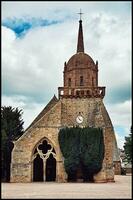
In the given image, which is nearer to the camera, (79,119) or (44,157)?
(44,157)

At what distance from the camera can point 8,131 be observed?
1732 inches

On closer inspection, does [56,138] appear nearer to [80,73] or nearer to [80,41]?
[80,73]

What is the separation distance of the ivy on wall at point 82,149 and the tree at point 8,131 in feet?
22.3

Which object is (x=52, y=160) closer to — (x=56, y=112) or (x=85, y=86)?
(x=56, y=112)

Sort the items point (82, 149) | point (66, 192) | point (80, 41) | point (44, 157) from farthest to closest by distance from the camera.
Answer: point (80, 41), point (44, 157), point (82, 149), point (66, 192)

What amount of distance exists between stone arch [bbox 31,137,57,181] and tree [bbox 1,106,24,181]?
328 centimetres

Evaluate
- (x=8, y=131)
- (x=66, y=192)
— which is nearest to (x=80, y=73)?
(x=8, y=131)

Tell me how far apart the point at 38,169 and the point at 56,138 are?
5.08 metres

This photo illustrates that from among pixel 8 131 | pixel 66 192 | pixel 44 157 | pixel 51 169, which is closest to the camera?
pixel 66 192

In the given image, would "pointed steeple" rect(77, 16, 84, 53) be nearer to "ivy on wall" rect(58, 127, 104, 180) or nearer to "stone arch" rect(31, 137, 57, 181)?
"ivy on wall" rect(58, 127, 104, 180)

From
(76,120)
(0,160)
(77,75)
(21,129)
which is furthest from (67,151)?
(77,75)

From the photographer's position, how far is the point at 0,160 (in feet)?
131

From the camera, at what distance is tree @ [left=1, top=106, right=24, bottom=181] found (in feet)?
140

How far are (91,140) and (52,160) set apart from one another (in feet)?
19.9
